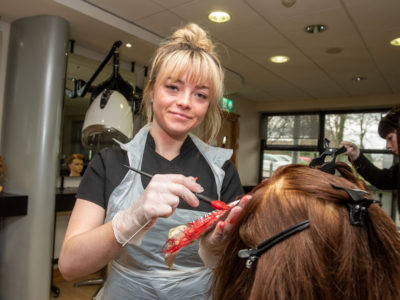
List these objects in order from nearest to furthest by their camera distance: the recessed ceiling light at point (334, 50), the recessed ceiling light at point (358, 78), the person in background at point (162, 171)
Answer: the person in background at point (162, 171) → the recessed ceiling light at point (334, 50) → the recessed ceiling light at point (358, 78)

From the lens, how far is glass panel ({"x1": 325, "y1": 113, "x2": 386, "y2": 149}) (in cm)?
553

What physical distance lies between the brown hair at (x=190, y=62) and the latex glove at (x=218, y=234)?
1.51 feet

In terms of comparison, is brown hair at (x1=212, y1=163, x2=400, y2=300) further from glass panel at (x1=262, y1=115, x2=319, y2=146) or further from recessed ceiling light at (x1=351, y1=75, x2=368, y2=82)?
glass panel at (x1=262, y1=115, x2=319, y2=146)

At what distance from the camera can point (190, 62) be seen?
97 cm

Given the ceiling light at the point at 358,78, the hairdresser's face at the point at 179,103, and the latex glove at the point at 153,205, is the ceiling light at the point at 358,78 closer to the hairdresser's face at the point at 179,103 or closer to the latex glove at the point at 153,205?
the hairdresser's face at the point at 179,103

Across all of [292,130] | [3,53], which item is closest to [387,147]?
[3,53]

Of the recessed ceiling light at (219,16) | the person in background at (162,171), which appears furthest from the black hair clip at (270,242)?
the recessed ceiling light at (219,16)

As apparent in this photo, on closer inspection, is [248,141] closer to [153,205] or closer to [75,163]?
[75,163]

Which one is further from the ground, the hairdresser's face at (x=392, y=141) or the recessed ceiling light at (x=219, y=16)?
the recessed ceiling light at (x=219, y=16)

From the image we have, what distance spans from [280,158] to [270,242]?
619 centimetres

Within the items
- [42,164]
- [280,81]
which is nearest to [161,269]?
[42,164]

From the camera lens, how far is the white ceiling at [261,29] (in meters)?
2.49

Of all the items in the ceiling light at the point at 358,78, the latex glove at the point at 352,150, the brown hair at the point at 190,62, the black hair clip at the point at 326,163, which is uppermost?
the ceiling light at the point at 358,78

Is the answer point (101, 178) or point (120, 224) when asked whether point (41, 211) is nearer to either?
point (101, 178)
